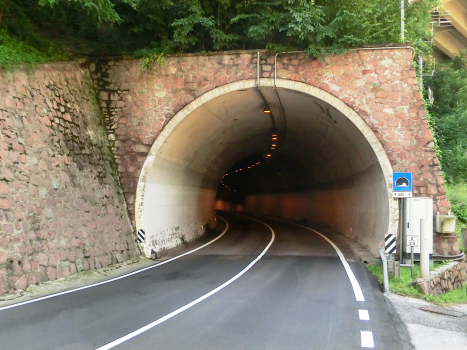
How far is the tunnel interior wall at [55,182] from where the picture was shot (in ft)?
32.5

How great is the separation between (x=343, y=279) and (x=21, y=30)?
39.5 ft

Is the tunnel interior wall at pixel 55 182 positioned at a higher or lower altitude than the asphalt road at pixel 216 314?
higher

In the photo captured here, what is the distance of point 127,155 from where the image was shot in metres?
15.5

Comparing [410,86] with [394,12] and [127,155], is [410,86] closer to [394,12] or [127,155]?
[394,12]

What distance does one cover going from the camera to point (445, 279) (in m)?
11.5

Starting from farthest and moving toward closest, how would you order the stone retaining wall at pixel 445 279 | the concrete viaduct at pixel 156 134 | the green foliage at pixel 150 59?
the green foliage at pixel 150 59 < the concrete viaduct at pixel 156 134 < the stone retaining wall at pixel 445 279

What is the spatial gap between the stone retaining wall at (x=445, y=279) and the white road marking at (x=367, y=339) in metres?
4.01

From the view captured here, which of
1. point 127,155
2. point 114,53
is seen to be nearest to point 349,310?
point 127,155

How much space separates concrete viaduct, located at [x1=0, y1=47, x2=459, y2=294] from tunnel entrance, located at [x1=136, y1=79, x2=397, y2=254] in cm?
8

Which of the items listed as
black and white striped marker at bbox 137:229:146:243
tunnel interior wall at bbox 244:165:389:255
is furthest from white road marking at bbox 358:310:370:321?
black and white striped marker at bbox 137:229:146:243

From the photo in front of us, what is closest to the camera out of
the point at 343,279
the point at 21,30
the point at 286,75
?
the point at 343,279

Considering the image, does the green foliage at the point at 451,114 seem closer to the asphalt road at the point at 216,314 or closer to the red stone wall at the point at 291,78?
the red stone wall at the point at 291,78

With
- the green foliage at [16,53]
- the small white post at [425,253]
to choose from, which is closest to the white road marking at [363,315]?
the small white post at [425,253]

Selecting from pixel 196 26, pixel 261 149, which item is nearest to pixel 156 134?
pixel 196 26
